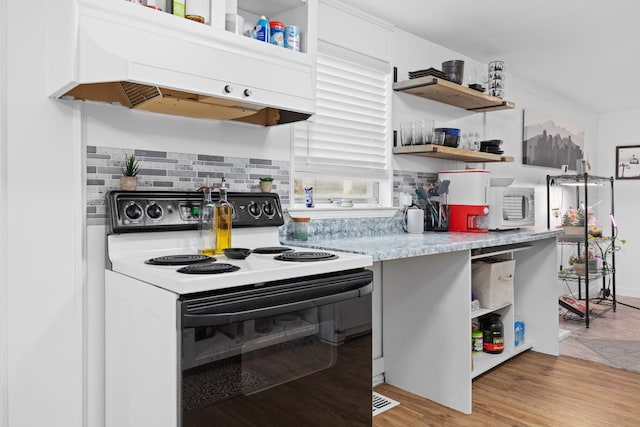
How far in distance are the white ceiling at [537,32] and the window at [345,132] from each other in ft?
1.17

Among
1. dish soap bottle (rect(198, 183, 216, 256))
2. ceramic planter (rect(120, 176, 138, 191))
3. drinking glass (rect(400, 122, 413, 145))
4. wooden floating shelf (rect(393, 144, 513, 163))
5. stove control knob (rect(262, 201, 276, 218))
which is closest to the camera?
ceramic planter (rect(120, 176, 138, 191))

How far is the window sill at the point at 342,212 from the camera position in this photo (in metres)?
2.51

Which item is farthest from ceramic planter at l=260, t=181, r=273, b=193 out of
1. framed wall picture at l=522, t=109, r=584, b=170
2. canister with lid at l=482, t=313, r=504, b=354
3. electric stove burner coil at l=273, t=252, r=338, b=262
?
framed wall picture at l=522, t=109, r=584, b=170

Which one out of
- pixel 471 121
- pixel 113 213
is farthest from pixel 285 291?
pixel 471 121

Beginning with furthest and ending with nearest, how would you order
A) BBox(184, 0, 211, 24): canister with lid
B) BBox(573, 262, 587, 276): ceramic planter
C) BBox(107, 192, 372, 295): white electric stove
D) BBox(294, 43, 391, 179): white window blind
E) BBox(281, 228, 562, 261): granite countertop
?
BBox(573, 262, 587, 276): ceramic planter
BBox(294, 43, 391, 179): white window blind
BBox(281, 228, 562, 261): granite countertop
BBox(184, 0, 211, 24): canister with lid
BBox(107, 192, 372, 295): white electric stove

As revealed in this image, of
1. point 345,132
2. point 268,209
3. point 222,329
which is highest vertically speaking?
point 345,132

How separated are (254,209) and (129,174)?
1.88 ft

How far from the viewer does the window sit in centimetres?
267

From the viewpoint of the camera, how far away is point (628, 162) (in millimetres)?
5863

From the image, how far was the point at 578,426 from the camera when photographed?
2.29 meters

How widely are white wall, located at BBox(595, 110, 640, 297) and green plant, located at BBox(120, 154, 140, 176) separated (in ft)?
19.6

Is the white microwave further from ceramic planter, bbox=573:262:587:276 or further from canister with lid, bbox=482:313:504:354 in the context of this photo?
ceramic planter, bbox=573:262:587:276

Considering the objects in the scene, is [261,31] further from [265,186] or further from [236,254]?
[236,254]

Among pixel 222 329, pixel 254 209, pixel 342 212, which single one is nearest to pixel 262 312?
pixel 222 329
